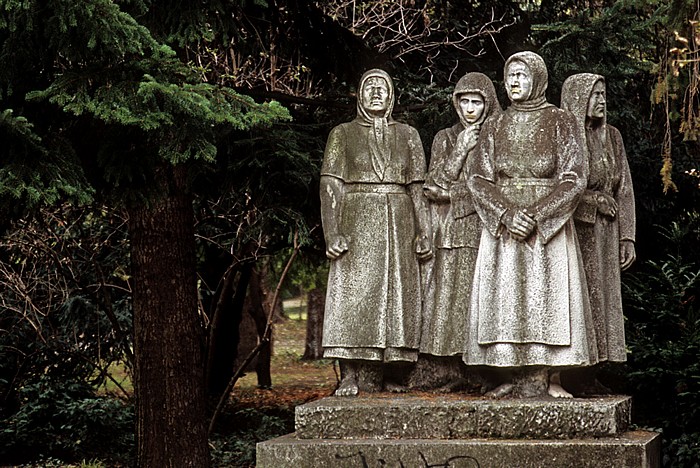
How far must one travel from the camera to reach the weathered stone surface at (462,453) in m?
7.10

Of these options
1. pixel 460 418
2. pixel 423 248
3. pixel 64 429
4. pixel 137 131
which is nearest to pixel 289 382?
pixel 64 429

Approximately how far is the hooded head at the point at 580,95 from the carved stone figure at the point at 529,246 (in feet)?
0.88

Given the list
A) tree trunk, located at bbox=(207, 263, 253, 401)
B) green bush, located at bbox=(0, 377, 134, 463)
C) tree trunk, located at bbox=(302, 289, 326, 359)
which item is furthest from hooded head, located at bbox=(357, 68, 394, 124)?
tree trunk, located at bbox=(302, 289, 326, 359)

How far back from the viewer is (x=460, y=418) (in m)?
7.47

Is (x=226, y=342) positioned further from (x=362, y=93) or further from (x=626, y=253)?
(x=626, y=253)

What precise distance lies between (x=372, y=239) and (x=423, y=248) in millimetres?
371

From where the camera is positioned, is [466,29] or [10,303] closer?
[466,29]

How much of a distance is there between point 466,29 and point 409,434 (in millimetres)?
6627

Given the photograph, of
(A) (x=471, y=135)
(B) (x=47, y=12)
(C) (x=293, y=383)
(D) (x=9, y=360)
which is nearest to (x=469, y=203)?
(A) (x=471, y=135)

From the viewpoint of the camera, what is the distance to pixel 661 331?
38.0 feet

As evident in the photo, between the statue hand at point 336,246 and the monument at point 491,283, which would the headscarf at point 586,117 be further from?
the statue hand at point 336,246

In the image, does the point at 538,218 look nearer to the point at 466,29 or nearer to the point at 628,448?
the point at 628,448

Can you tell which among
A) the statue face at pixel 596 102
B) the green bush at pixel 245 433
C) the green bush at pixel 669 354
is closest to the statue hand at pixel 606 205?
the statue face at pixel 596 102

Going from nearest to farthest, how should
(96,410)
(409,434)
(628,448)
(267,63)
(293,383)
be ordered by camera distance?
1. (628,448)
2. (409,434)
3. (267,63)
4. (96,410)
5. (293,383)
